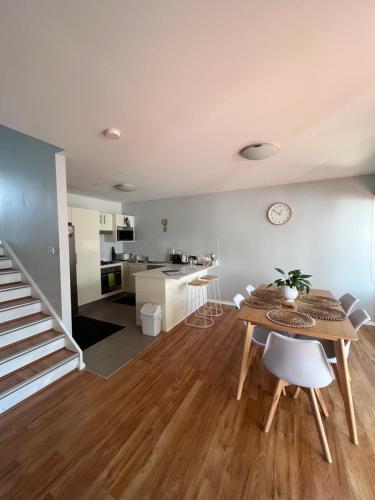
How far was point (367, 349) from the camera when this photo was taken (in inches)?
99.5

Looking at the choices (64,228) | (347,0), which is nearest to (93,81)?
(347,0)

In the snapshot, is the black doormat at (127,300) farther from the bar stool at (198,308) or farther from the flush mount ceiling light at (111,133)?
the flush mount ceiling light at (111,133)

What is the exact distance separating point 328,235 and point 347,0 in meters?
3.21

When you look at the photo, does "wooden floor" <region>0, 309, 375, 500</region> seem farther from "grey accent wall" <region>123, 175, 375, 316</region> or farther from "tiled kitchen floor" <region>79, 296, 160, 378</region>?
"grey accent wall" <region>123, 175, 375, 316</region>

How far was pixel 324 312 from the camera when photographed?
6.01 ft

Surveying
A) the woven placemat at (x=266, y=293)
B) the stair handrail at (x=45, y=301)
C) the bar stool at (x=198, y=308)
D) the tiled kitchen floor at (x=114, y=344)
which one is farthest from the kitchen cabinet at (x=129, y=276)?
the woven placemat at (x=266, y=293)

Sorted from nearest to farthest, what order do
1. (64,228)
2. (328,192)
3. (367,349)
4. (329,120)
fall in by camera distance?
(329,120)
(64,228)
(367,349)
(328,192)

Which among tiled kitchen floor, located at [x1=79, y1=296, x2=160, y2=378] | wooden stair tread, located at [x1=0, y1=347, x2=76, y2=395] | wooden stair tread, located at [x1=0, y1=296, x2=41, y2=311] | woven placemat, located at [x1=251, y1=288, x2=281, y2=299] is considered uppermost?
woven placemat, located at [x1=251, y1=288, x2=281, y2=299]

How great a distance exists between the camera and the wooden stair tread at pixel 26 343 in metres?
1.93

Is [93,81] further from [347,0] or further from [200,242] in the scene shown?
[200,242]

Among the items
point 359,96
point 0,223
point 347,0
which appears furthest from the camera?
point 0,223

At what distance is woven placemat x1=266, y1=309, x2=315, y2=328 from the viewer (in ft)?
5.21

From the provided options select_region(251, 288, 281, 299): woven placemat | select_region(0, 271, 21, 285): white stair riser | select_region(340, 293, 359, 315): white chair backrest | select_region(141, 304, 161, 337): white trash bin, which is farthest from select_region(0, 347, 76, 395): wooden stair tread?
select_region(340, 293, 359, 315): white chair backrest

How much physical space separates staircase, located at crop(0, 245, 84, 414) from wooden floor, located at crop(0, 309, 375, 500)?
0.14m
